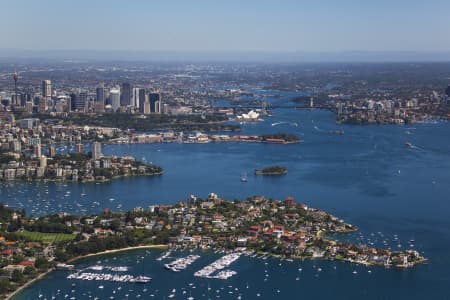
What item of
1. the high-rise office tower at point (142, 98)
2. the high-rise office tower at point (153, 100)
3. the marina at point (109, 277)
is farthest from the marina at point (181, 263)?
the high-rise office tower at point (142, 98)

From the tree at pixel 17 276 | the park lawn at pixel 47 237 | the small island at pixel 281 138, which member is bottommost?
the small island at pixel 281 138

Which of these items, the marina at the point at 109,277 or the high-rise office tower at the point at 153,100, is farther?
the high-rise office tower at the point at 153,100

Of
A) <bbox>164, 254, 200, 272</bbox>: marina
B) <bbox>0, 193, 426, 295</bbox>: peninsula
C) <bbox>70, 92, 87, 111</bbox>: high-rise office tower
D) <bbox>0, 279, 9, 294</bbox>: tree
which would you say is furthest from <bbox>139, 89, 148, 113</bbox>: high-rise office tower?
<bbox>0, 279, 9, 294</bbox>: tree

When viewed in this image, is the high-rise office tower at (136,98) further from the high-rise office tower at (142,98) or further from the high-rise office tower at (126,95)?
the high-rise office tower at (126,95)

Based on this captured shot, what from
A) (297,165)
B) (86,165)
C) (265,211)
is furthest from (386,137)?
(265,211)

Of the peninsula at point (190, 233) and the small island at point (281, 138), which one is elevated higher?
the peninsula at point (190, 233)

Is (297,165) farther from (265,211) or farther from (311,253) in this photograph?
(311,253)
